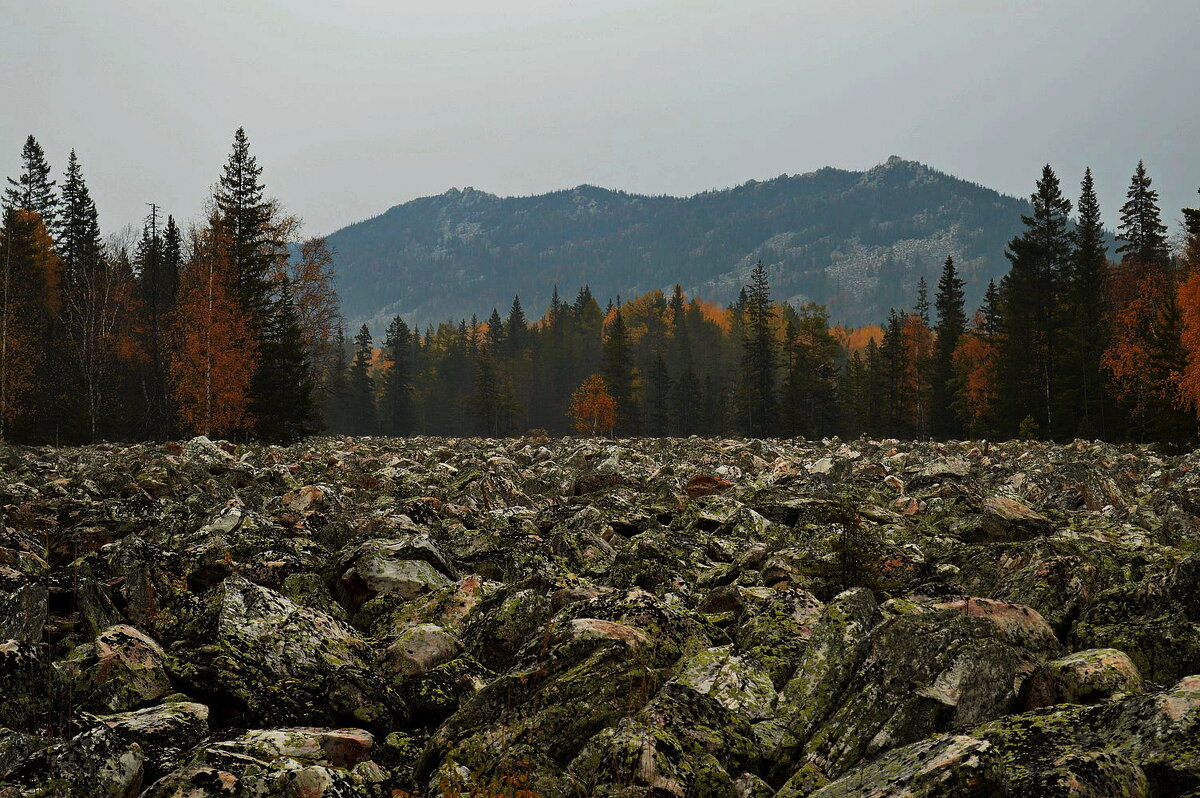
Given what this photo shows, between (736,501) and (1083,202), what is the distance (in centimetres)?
6318

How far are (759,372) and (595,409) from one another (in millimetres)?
17029

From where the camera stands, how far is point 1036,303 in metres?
54.6

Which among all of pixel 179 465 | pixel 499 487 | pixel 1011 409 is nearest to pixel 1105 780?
pixel 499 487

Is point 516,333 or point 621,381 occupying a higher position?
point 516,333

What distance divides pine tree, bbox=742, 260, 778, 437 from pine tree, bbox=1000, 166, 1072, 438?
23.2m

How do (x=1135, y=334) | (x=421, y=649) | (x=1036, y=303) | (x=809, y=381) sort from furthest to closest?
(x=809, y=381) < (x=1036, y=303) < (x=1135, y=334) < (x=421, y=649)

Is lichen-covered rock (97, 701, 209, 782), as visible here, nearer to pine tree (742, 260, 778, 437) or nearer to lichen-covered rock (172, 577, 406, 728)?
lichen-covered rock (172, 577, 406, 728)

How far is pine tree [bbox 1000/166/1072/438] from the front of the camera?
174ft

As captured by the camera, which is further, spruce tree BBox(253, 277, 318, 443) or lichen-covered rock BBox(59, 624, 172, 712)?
spruce tree BBox(253, 277, 318, 443)

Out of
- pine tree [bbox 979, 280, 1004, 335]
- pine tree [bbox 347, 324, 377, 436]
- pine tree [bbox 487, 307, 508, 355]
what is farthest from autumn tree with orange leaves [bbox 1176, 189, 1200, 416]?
pine tree [bbox 487, 307, 508, 355]

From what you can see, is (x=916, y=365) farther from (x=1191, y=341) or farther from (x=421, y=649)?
(x=421, y=649)

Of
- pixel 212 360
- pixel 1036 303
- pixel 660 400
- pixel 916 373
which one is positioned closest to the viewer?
pixel 212 360

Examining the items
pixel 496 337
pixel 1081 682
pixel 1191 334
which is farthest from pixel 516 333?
pixel 1081 682

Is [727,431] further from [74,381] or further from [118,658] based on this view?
[118,658]
